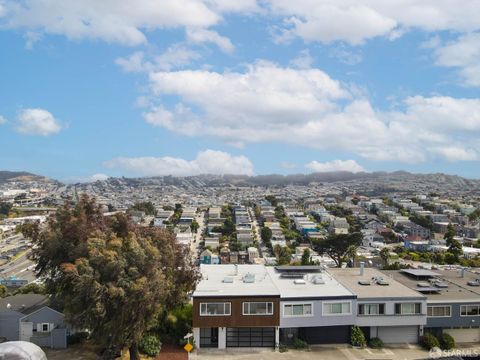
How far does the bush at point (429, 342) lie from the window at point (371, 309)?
2647 millimetres

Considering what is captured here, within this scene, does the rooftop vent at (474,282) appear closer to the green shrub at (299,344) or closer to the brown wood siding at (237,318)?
the green shrub at (299,344)

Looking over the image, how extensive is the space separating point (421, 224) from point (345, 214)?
26140mm

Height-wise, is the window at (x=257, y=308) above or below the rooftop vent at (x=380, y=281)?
below

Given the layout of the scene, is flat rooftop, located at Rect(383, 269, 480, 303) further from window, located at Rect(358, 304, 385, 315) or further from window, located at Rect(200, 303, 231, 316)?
window, located at Rect(200, 303, 231, 316)

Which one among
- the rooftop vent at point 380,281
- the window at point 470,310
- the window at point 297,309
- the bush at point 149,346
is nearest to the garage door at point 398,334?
the window at point 470,310

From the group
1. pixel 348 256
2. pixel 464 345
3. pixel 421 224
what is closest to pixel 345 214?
pixel 421 224

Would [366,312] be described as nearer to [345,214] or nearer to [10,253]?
[10,253]

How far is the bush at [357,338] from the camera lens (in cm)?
2448

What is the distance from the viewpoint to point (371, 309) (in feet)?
81.7

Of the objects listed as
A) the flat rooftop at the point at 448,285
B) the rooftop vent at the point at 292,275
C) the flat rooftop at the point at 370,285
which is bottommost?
the flat rooftop at the point at 448,285

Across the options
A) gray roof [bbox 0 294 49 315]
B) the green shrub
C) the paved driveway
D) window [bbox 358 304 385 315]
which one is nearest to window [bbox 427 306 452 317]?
the paved driveway

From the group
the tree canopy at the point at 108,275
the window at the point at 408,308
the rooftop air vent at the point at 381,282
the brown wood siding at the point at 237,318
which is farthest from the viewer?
the rooftop air vent at the point at 381,282

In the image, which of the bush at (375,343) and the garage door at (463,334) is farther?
the garage door at (463,334)

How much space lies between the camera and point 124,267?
19.6 meters
